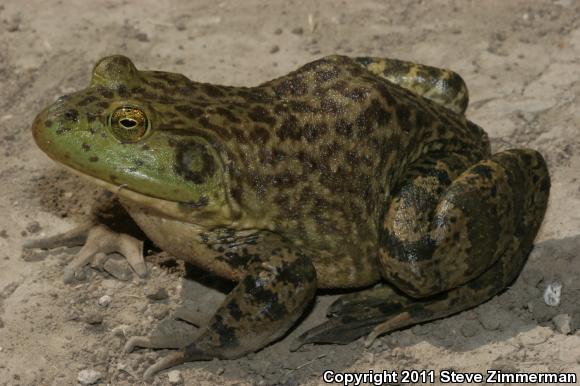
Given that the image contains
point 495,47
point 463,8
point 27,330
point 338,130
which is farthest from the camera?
point 463,8

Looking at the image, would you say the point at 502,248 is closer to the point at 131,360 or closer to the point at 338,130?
the point at 338,130

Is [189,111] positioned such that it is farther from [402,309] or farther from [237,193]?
[402,309]

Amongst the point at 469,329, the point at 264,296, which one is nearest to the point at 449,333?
the point at 469,329

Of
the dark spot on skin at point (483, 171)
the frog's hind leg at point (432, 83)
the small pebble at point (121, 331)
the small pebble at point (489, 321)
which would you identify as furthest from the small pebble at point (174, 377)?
the frog's hind leg at point (432, 83)

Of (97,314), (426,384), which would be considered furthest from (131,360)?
(426,384)

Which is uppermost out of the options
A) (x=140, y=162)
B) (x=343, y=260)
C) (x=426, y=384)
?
(x=140, y=162)

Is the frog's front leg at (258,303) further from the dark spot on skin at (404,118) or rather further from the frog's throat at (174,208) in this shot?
the dark spot on skin at (404,118)
